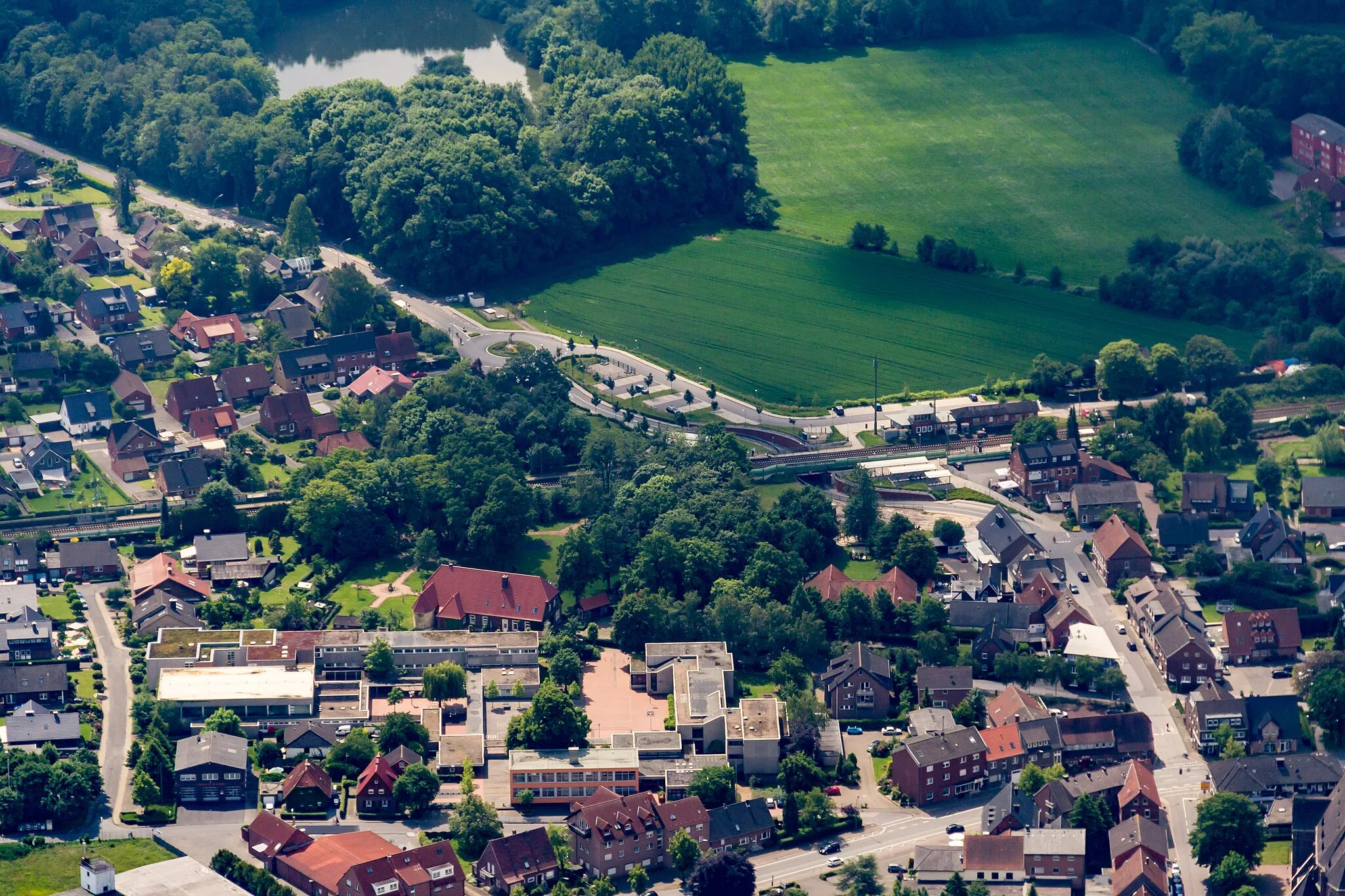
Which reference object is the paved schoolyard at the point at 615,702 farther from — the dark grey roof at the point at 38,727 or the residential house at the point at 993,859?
the dark grey roof at the point at 38,727

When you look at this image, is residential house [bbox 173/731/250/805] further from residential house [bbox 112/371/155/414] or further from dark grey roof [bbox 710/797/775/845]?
residential house [bbox 112/371/155/414]

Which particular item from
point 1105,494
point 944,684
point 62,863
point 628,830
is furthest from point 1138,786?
point 62,863

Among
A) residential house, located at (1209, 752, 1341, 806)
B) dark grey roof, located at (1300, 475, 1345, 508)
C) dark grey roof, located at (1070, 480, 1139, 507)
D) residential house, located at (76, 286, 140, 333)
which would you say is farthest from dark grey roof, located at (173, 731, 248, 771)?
dark grey roof, located at (1300, 475, 1345, 508)

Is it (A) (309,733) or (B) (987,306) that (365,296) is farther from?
(A) (309,733)

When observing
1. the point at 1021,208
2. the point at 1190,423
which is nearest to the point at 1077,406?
the point at 1190,423

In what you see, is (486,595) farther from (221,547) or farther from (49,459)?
(49,459)

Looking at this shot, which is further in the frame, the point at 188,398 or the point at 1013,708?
the point at 188,398

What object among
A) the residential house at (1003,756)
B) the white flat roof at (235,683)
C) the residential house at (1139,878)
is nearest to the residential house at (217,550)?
the white flat roof at (235,683)
